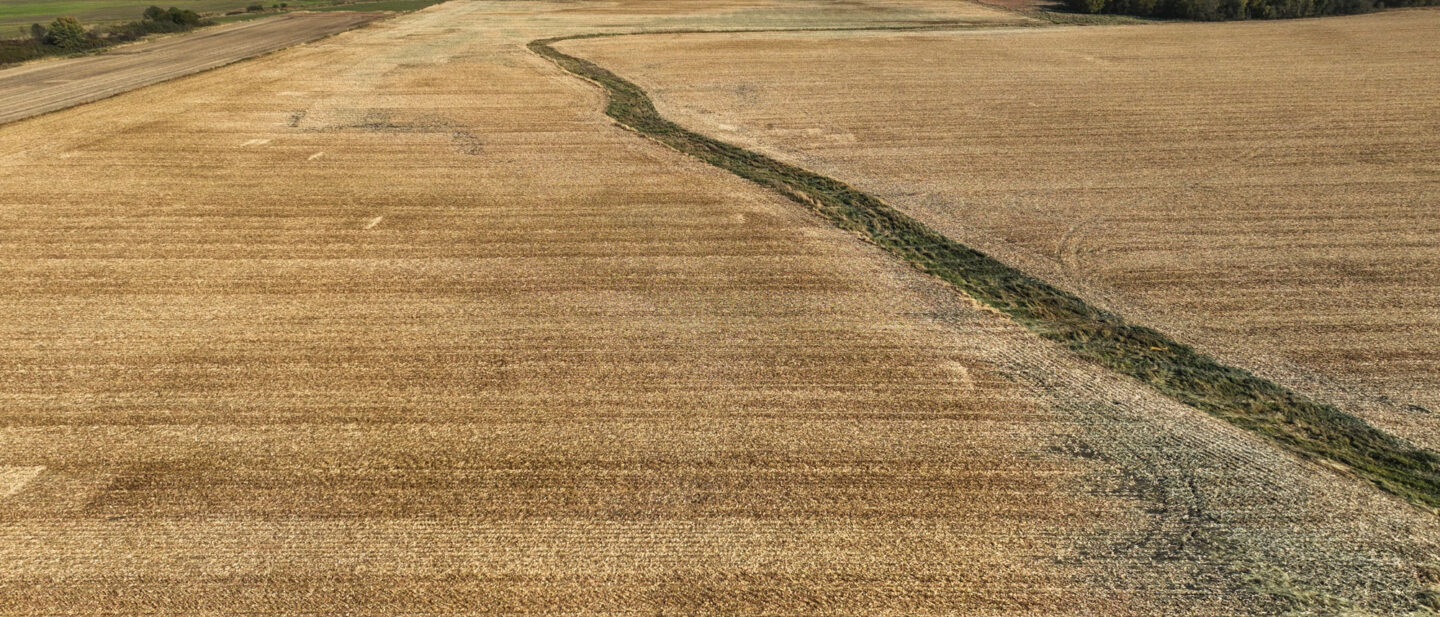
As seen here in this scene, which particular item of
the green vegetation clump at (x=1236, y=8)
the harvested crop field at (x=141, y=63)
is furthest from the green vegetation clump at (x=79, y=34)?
the green vegetation clump at (x=1236, y=8)

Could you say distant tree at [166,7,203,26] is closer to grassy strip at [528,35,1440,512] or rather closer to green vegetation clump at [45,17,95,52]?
green vegetation clump at [45,17,95,52]

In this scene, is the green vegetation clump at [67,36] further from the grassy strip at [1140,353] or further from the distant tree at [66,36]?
the grassy strip at [1140,353]

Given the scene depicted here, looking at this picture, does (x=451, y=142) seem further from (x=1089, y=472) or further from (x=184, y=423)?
(x=1089, y=472)

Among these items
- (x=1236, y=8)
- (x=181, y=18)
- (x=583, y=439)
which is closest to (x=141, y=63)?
(x=181, y=18)

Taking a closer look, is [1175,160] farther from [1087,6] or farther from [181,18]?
[181,18]

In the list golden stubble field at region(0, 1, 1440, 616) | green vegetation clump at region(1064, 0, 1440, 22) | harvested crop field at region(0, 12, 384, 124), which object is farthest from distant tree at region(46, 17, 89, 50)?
green vegetation clump at region(1064, 0, 1440, 22)

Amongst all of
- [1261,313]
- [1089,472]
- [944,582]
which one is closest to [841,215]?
[1261,313]
